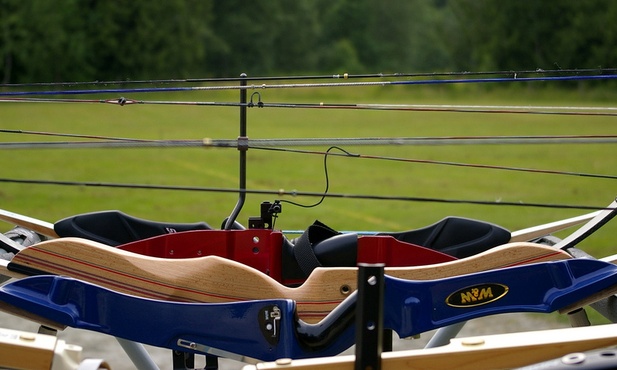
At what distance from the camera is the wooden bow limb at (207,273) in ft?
7.19

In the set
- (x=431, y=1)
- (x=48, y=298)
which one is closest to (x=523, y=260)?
(x=48, y=298)

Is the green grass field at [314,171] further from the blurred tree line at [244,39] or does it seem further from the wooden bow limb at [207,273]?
the blurred tree line at [244,39]

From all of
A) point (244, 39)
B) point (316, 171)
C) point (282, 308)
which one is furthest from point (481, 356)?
point (244, 39)

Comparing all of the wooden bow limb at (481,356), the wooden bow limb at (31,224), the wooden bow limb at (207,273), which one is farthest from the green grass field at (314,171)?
the wooden bow limb at (481,356)

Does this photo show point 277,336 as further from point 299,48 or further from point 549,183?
point 299,48

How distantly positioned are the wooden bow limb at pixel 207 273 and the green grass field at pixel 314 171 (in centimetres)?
355

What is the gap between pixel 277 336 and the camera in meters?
2.02

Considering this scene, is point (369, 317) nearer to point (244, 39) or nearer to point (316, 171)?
point (316, 171)

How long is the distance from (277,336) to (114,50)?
138 feet

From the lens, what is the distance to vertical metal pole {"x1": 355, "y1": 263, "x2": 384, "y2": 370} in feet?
5.52

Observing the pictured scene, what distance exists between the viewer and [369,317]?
1711 mm

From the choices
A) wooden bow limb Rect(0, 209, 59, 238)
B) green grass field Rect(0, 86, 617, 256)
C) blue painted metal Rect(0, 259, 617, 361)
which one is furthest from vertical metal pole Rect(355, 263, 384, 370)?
green grass field Rect(0, 86, 617, 256)

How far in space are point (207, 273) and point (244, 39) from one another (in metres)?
63.2

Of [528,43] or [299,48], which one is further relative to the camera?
[299,48]
